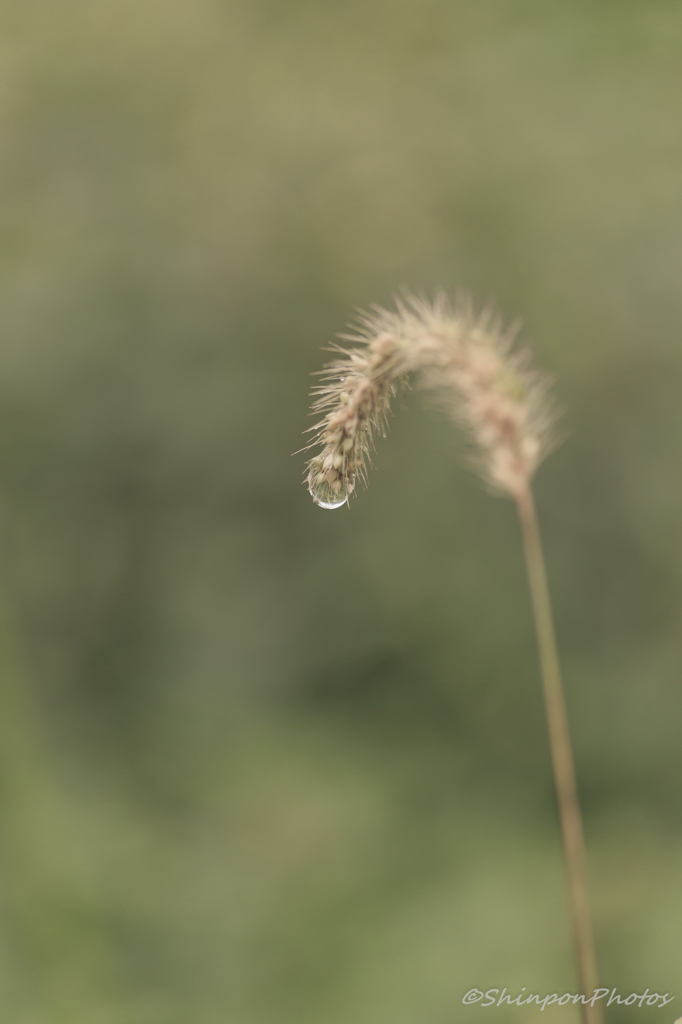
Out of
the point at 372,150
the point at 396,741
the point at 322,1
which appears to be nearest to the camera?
the point at 396,741

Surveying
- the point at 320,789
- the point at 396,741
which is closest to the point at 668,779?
the point at 396,741

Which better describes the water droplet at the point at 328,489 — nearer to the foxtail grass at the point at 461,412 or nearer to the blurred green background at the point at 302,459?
the foxtail grass at the point at 461,412

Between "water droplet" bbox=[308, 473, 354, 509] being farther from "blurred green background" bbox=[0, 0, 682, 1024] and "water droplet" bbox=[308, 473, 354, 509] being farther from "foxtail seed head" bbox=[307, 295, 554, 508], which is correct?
"blurred green background" bbox=[0, 0, 682, 1024]

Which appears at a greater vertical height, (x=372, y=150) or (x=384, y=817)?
(x=372, y=150)

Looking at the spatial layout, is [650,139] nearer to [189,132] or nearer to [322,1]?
[322,1]

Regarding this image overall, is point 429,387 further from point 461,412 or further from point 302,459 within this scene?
point 302,459

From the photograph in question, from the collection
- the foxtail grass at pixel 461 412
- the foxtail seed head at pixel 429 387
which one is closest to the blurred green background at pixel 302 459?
the foxtail grass at pixel 461 412

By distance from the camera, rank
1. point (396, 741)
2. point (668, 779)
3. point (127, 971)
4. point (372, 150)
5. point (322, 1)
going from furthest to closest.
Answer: point (322, 1) → point (372, 150) → point (396, 741) → point (668, 779) → point (127, 971)

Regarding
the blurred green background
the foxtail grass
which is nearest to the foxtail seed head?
the foxtail grass

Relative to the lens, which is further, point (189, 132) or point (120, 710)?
point (189, 132)
